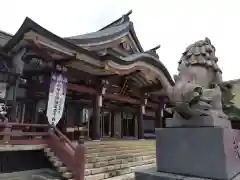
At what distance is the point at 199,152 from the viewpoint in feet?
10.0

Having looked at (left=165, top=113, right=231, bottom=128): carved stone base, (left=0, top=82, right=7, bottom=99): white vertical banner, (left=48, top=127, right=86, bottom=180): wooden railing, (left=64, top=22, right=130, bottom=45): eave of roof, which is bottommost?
(left=48, top=127, right=86, bottom=180): wooden railing

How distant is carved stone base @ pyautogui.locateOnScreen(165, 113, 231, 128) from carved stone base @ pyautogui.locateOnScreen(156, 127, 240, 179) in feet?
0.28

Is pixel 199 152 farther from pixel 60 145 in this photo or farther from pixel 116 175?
pixel 60 145

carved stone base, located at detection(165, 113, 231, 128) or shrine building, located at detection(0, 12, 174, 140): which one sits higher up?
shrine building, located at detection(0, 12, 174, 140)

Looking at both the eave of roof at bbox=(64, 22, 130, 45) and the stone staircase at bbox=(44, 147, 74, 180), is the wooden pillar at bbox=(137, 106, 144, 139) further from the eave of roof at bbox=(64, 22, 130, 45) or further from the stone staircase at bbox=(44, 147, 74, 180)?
the stone staircase at bbox=(44, 147, 74, 180)

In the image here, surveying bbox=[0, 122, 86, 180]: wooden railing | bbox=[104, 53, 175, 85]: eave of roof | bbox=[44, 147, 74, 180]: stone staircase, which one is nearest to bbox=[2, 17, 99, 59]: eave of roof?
bbox=[104, 53, 175, 85]: eave of roof

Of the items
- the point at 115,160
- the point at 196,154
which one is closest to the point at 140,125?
the point at 115,160

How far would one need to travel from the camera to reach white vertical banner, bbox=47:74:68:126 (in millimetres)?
8750

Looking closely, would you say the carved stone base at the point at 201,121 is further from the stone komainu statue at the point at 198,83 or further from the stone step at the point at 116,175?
the stone step at the point at 116,175

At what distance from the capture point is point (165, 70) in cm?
1379

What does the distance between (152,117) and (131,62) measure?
1192cm

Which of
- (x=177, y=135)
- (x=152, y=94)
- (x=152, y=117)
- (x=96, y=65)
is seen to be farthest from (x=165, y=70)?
(x=177, y=135)

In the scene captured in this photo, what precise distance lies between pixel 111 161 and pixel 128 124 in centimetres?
1150

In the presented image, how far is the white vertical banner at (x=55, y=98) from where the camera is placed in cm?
875
